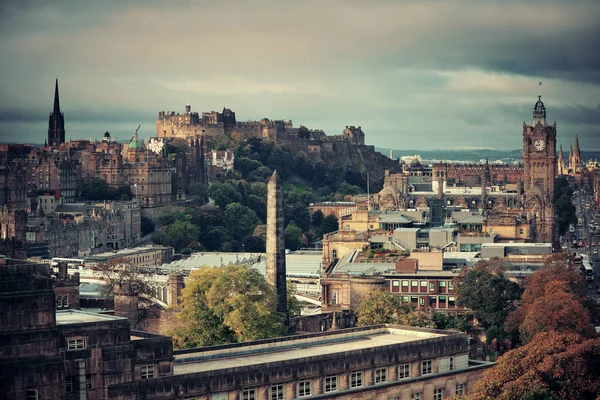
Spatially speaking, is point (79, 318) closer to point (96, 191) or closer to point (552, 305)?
point (552, 305)

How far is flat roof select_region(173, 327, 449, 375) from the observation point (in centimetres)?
5772

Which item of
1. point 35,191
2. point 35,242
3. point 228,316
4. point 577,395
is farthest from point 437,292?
point 35,191

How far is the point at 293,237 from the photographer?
168000mm

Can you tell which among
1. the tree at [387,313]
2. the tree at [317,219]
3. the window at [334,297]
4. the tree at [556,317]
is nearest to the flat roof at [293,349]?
the tree at [556,317]

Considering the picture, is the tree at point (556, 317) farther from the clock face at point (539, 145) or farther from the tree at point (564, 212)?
the clock face at point (539, 145)

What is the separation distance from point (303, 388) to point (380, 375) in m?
4.44

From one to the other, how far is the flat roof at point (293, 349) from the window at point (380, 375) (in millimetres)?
1145

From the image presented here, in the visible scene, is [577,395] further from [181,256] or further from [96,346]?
[181,256]

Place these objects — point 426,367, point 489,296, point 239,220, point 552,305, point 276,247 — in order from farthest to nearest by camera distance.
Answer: point 239,220 < point 276,247 < point 489,296 < point 552,305 < point 426,367

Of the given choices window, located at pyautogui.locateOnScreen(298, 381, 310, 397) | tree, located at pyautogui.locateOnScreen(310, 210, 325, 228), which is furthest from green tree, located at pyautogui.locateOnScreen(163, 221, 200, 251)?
A: window, located at pyautogui.locateOnScreen(298, 381, 310, 397)

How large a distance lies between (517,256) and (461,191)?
7895 centimetres

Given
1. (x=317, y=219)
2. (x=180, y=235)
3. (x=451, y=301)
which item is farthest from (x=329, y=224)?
(x=451, y=301)

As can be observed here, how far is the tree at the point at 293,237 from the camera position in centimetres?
16538

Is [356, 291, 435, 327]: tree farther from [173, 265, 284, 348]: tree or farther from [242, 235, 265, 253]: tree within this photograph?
[242, 235, 265, 253]: tree
